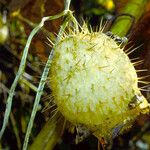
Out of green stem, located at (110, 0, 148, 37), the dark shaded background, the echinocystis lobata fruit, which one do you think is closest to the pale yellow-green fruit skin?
the echinocystis lobata fruit

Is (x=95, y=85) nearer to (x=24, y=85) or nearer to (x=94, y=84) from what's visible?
(x=94, y=84)

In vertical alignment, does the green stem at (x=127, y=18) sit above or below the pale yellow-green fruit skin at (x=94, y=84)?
above

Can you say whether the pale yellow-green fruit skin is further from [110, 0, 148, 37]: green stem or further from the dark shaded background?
the dark shaded background

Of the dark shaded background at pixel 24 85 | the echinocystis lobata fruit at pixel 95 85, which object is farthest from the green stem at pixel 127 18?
the dark shaded background at pixel 24 85

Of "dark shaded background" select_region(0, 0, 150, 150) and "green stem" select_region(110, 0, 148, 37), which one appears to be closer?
"green stem" select_region(110, 0, 148, 37)

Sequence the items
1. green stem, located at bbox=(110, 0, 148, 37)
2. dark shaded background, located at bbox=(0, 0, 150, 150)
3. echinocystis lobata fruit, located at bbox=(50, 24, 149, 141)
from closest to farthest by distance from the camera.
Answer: echinocystis lobata fruit, located at bbox=(50, 24, 149, 141) → green stem, located at bbox=(110, 0, 148, 37) → dark shaded background, located at bbox=(0, 0, 150, 150)

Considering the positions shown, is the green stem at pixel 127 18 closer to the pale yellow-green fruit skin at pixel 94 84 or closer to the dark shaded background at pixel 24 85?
the pale yellow-green fruit skin at pixel 94 84

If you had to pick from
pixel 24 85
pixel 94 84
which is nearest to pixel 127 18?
pixel 94 84

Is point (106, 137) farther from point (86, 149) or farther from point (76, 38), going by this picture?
point (86, 149)
